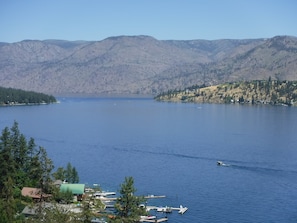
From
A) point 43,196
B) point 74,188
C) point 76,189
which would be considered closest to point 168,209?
point 76,189

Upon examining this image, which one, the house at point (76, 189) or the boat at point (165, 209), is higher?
the house at point (76, 189)

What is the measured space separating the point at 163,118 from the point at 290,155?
92.4 meters

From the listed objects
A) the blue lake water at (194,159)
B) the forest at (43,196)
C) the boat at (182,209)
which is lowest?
the boat at (182,209)

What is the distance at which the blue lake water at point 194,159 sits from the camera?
69625 millimetres

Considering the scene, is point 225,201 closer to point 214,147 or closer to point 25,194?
point 25,194

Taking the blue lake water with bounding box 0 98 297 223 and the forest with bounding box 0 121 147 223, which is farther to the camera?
the blue lake water with bounding box 0 98 297 223

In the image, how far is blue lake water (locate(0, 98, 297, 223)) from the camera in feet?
228

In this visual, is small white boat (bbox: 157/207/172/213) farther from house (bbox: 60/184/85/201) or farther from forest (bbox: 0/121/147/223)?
house (bbox: 60/184/85/201)

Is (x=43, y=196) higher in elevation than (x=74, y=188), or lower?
higher

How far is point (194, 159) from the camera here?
336 ft

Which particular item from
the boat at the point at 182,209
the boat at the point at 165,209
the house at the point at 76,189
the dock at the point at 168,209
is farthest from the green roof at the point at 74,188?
the boat at the point at 182,209

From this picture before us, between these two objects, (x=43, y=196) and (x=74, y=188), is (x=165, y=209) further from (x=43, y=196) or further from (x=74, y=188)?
(x=43, y=196)

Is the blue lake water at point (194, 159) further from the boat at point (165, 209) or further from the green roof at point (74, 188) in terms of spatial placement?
the green roof at point (74, 188)

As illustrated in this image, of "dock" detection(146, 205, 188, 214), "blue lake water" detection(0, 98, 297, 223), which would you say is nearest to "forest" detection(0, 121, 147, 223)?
"dock" detection(146, 205, 188, 214)
